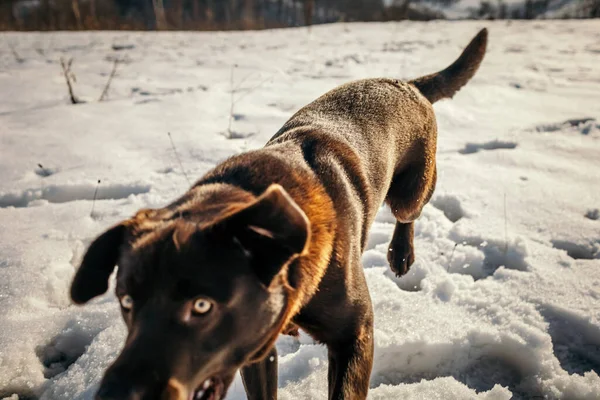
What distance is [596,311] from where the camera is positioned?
2.26 metres

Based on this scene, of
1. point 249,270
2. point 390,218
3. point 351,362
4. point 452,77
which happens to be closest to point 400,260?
point 390,218

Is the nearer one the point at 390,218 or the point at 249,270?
the point at 249,270

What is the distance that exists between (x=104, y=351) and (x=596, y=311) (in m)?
2.45

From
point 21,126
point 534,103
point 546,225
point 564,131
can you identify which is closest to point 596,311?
point 546,225

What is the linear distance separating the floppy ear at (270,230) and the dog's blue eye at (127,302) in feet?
1.16

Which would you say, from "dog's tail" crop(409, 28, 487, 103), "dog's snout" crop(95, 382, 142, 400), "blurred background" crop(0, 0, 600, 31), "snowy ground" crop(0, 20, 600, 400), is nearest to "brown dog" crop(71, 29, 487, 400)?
"dog's snout" crop(95, 382, 142, 400)

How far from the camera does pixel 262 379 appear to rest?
1.77 meters

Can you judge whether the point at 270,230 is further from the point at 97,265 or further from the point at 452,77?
the point at 452,77

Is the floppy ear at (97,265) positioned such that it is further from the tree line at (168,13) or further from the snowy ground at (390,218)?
the tree line at (168,13)

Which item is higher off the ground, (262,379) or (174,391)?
(174,391)

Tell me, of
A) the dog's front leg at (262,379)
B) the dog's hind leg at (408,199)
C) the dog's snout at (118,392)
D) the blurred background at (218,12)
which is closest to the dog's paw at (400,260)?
the dog's hind leg at (408,199)

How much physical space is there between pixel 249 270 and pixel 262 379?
73 centimetres

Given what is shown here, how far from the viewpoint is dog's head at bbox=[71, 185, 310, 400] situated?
1124 millimetres

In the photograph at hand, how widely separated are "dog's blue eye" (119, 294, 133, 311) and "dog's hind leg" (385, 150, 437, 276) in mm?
1792
